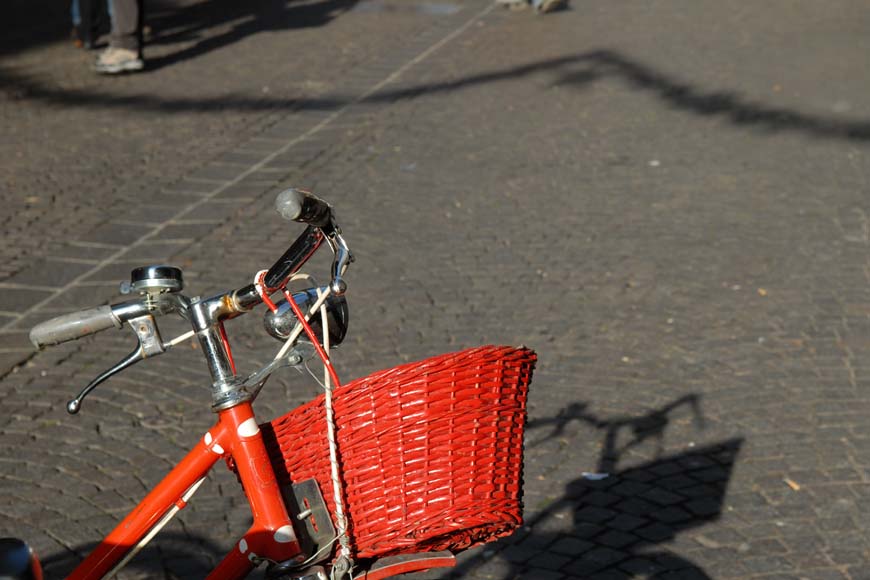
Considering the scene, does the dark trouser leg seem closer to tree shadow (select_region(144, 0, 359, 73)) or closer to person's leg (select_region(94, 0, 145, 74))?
person's leg (select_region(94, 0, 145, 74))

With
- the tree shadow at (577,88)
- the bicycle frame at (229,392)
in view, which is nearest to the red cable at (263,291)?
the bicycle frame at (229,392)

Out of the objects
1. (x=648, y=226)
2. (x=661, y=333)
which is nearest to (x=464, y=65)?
(x=648, y=226)

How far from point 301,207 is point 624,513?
2.34m

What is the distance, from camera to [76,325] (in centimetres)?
229

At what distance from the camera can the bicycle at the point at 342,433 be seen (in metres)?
2.23

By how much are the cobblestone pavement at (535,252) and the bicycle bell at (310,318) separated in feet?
Answer: 5.55

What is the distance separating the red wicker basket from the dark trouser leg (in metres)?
9.36

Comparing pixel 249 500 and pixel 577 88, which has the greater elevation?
pixel 249 500

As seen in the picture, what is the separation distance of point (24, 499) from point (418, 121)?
18.2 ft

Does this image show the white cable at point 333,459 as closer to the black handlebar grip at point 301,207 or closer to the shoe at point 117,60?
the black handlebar grip at point 301,207

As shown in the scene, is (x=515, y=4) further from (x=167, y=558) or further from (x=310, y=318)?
(x=310, y=318)

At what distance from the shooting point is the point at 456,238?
684 cm

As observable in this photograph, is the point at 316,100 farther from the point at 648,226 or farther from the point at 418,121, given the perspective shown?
the point at 648,226

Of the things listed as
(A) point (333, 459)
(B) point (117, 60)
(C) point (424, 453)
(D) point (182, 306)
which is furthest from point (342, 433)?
(B) point (117, 60)
